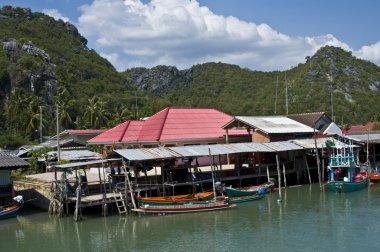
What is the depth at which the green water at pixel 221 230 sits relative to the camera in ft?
63.6

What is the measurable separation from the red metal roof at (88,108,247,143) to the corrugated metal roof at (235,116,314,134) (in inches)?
112

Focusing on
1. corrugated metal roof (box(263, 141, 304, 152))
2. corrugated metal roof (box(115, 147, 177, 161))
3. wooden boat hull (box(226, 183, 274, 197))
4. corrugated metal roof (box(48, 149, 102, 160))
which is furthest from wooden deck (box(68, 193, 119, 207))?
corrugated metal roof (box(48, 149, 102, 160))

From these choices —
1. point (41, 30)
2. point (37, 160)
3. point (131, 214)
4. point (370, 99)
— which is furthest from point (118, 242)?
point (41, 30)

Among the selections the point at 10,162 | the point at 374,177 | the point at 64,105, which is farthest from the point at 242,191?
the point at 64,105

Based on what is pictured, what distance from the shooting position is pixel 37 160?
42.0 metres

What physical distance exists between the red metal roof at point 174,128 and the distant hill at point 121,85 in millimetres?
21023

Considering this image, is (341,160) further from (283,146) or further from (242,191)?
(242,191)

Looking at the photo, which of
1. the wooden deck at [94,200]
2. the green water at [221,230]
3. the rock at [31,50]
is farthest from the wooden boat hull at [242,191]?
the rock at [31,50]

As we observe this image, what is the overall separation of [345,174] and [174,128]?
14.9 meters

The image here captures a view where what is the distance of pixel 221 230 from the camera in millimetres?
21906

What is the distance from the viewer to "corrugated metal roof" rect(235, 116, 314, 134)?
37812mm

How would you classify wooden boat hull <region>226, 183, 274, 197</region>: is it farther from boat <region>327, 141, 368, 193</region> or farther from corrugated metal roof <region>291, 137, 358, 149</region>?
corrugated metal roof <region>291, 137, 358, 149</region>

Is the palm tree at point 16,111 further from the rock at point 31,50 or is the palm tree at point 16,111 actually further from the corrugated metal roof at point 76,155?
the corrugated metal roof at point 76,155

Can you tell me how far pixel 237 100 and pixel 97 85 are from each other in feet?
89.7
